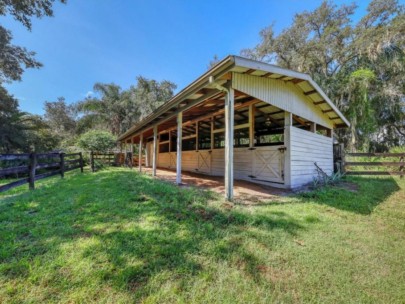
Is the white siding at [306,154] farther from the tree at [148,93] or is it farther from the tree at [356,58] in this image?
the tree at [148,93]

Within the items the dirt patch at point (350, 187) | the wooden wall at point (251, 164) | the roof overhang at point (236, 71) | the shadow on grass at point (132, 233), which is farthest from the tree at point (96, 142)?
the dirt patch at point (350, 187)

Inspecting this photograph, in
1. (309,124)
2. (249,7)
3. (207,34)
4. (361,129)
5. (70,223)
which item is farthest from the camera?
(361,129)

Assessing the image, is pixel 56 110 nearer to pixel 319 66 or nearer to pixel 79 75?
pixel 79 75

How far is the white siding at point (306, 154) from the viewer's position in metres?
6.18

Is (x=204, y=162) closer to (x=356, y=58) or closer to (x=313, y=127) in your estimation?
(x=313, y=127)

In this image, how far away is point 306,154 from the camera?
6.92 metres

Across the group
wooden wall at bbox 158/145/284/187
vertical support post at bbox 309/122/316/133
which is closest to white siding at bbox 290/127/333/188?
vertical support post at bbox 309/122/316/133

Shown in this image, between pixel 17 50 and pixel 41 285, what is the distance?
52.8ft

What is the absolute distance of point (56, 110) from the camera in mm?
31172

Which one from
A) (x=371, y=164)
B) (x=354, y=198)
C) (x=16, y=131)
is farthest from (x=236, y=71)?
(x=16, y=131)

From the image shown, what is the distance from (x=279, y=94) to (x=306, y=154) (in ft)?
8.49

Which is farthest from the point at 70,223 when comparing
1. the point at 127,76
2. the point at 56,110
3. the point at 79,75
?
the point at 56,110

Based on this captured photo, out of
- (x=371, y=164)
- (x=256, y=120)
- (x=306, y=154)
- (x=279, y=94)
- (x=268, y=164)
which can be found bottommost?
(x=371, y=164)

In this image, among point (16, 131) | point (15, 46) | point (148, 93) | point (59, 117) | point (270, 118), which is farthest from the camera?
point (59, 117)
